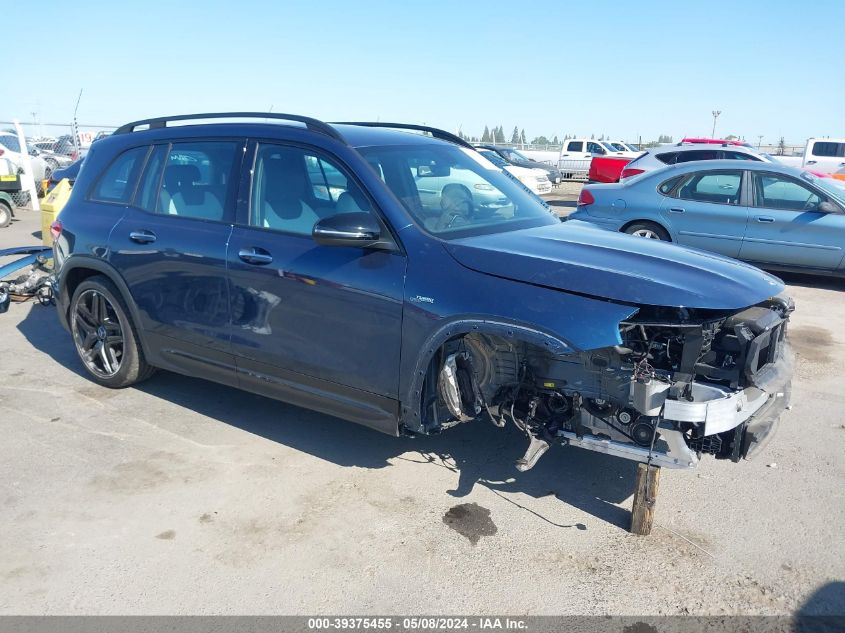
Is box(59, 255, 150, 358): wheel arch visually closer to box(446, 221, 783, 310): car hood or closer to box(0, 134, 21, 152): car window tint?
box(446, 221, 783, 310): car hood

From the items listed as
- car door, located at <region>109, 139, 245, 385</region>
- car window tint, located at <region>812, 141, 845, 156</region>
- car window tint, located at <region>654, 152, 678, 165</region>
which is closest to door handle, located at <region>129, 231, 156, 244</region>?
car door, located at <region>109, 139, 245, 385</region>

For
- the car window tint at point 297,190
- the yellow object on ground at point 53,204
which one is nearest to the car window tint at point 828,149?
the yellow object on ground at point 53,204

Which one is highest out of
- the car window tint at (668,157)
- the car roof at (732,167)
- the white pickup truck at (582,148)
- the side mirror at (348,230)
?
the white pickup truck at (582,148)

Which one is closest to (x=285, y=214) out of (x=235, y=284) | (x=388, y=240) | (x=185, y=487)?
(x=235, y=284)

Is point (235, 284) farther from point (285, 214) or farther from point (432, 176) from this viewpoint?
point (432, 176)

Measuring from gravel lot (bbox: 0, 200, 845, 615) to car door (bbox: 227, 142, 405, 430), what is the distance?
0.54m

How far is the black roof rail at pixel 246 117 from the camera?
398 centimetres

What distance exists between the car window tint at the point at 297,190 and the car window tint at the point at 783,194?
23.0ft

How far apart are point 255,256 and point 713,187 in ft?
24.1

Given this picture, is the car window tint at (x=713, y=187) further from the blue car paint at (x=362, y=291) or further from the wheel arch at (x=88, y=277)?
the wheel arch at (x=88, y=277)

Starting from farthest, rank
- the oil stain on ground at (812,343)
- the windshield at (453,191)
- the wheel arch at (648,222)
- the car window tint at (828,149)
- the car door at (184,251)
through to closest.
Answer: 1. the car window tint at (828,149)
2. the wheel arch at (648,222)
3. the oil stain on ground at (812,343)
4. the car door at (184,251)
5. the windshield at (453,191)

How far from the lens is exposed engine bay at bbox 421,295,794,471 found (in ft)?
10.2

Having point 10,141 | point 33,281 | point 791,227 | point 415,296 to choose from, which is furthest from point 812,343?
point 10,141

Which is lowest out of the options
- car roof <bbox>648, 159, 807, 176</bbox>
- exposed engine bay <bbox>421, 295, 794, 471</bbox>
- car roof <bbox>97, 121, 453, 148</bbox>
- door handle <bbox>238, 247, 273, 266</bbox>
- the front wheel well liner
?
exposed engine bay <bbox>421, 295, 794, 471</bbox>
